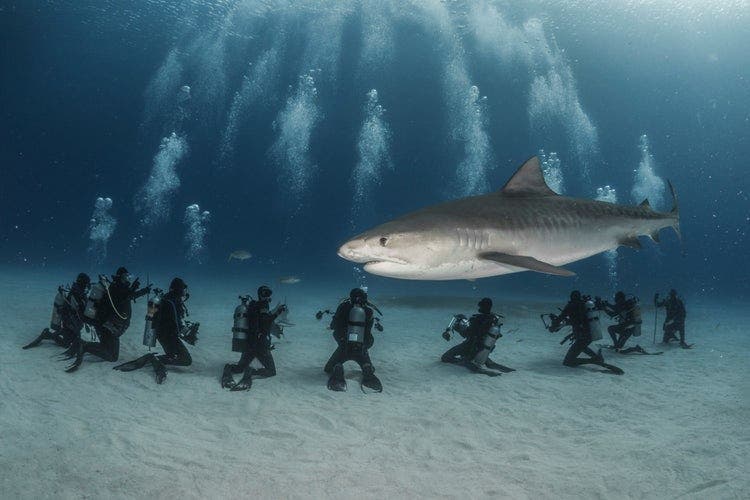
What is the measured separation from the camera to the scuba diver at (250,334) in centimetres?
659

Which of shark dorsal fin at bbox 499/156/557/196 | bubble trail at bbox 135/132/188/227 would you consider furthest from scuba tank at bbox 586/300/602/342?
bubble trail at bbox 135/132/188/227

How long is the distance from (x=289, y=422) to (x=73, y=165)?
6043 inches

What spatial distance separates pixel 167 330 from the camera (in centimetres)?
698

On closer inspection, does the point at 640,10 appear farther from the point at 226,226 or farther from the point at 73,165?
the point at 73,165

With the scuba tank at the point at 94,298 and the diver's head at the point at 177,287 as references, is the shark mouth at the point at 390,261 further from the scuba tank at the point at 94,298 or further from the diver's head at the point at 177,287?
the scuba tank at the point at 94,298

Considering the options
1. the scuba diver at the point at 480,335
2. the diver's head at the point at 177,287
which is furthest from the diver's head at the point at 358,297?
the diver's head at the point at 177,287

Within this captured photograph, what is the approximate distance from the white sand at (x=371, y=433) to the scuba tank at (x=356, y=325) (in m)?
0.87

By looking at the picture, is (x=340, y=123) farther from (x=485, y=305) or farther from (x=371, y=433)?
(x=371, y=433)

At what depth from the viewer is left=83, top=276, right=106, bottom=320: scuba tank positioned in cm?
687

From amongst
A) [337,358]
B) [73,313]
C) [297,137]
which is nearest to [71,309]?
[73,313]

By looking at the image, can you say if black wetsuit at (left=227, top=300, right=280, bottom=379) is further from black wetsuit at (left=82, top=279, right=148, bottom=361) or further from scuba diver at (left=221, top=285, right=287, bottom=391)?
black wetsuit at (left=82, top=279, right=148, bottom=361)

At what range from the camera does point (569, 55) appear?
180 ft

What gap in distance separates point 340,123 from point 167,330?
83182 mm

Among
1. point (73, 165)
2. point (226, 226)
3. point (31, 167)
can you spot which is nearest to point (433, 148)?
point (226, 226)
